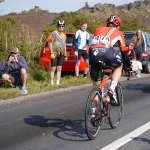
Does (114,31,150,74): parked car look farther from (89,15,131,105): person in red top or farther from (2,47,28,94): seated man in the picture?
(89,15,131,105): person in red top

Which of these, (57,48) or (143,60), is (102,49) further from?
(143,60)

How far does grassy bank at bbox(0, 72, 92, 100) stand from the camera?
10.5 metres

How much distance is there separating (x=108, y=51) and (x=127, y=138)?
4.32 ft

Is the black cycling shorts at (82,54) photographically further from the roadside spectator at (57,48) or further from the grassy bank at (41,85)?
the roadside spectator at (57,48)

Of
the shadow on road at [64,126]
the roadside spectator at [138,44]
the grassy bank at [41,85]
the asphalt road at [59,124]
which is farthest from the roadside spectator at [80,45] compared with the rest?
the shadow on road at [64,126]

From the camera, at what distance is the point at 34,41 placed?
15.4 metres

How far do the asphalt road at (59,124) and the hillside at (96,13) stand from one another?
28.0 meters

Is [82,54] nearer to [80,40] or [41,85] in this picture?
[80,40]

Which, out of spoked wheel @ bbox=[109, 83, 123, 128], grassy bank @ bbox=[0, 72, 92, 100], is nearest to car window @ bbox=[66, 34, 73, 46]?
grassy bank @ bbox=[0, 72, 92, 100]

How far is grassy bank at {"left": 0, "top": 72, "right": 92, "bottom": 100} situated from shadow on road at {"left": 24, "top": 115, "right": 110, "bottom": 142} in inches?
85.7

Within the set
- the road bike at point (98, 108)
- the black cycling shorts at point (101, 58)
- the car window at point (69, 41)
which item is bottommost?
the road bike at point (98, 108)

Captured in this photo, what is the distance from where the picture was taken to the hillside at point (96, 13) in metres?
61.1

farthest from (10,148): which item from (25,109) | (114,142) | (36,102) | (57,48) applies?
(57,48)

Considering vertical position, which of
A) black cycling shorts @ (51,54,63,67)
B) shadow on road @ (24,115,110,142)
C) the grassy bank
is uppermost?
black cycling shorts @ (51,54,63,67)
